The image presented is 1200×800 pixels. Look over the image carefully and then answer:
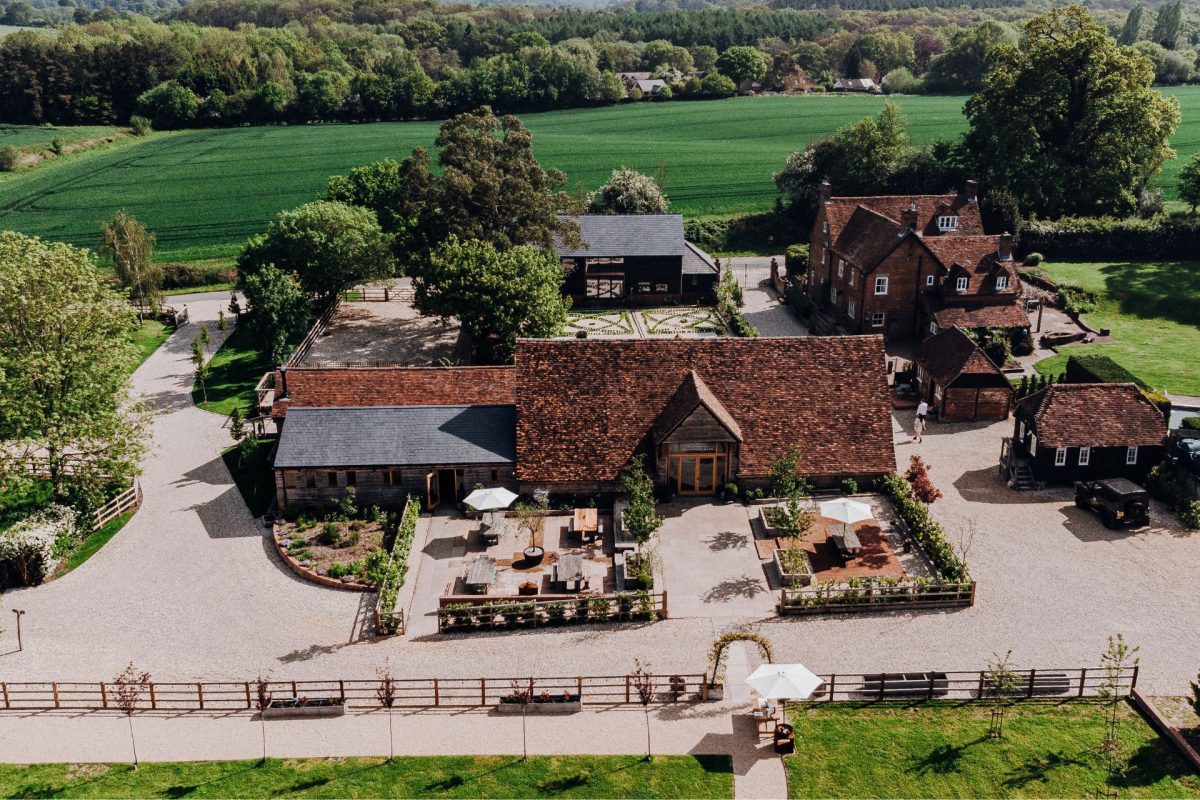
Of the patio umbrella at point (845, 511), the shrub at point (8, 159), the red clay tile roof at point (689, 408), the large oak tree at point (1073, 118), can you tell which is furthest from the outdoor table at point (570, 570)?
the shrub at point (8, 159)

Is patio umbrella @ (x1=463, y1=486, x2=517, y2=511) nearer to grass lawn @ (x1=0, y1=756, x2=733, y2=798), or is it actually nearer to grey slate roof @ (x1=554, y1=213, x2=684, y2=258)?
grass lawn @ (x1=0, y1=756, x2=733, y2=798)

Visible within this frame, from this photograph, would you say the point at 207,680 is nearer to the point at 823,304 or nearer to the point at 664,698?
the point at 664,698

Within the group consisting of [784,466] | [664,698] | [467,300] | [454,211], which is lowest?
[664,698]

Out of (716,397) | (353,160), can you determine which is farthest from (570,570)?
(353,160)

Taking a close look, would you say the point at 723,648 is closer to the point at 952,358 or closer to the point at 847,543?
the point at 847,543

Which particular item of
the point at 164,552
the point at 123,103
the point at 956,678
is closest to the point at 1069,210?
the point at 956,678

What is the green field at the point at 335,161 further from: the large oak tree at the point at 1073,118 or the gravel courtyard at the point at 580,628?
the gravel courtyard at the point at 580,628

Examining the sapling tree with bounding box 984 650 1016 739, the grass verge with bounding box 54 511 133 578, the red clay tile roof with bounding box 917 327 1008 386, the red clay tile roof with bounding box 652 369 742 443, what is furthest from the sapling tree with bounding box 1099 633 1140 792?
the grass verge with bounding box 54 511 133 578
